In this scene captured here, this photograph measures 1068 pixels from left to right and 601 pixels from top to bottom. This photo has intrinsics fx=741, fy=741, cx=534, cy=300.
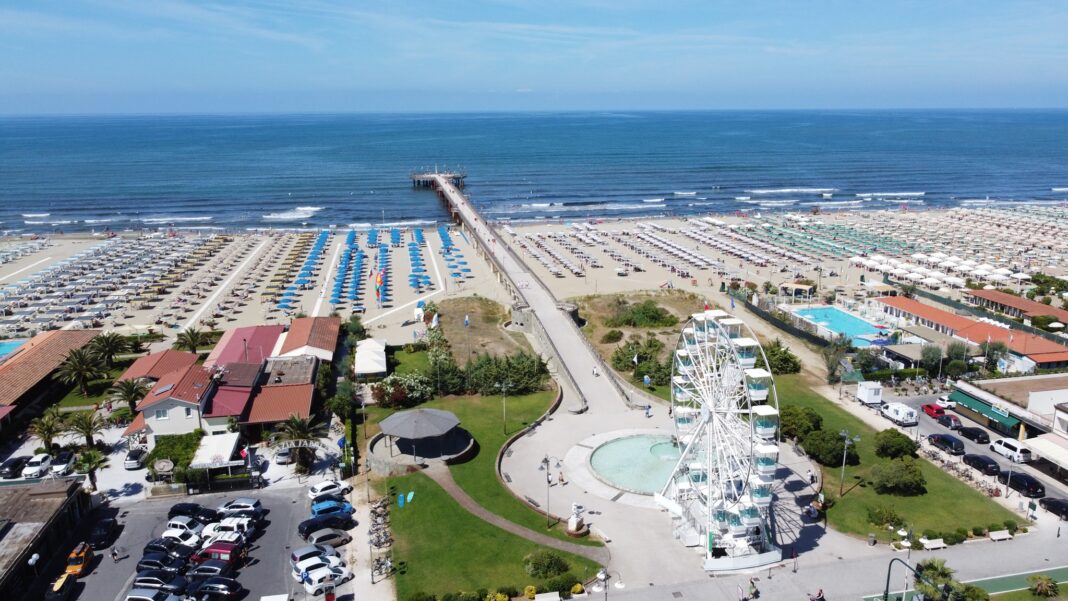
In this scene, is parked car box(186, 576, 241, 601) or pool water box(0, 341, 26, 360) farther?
pool water box(0, 341, 26, 360)

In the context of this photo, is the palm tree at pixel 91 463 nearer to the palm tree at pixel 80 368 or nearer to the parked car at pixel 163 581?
the parked car at pixel 163 581

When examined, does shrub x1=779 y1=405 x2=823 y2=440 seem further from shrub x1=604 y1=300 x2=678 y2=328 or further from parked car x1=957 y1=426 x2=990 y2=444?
shrub x1=604 y1=300 x2=678 y2=328

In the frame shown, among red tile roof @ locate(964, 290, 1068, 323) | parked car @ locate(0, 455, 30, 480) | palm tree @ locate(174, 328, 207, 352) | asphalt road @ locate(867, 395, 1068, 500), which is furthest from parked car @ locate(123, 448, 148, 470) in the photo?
red tile roof @ locate(964, 290, 1068, 323)

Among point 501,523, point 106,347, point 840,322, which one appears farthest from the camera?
point 840,322

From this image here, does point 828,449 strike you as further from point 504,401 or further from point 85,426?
point 85,426

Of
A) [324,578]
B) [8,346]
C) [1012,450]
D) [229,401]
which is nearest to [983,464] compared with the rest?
[1012,450]


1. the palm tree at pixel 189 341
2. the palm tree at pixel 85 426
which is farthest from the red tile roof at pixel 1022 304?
the palm tree at pixel 85 426

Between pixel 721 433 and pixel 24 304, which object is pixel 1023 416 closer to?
pixel 721 433
